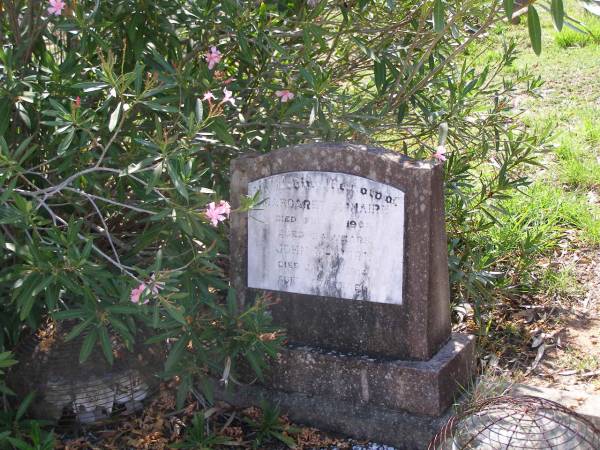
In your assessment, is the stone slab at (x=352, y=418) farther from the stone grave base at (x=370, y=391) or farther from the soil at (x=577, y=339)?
the soil at (x=577, y=339)

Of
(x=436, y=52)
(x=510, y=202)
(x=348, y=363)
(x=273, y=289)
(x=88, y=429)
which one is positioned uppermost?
(x=436, y=52)

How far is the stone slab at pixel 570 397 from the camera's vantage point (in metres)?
3.65

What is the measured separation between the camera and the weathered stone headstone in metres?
3.54

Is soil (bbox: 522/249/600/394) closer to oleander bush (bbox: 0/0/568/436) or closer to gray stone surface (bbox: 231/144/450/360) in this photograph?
oleander bush (bbox: 0/0/568/436)

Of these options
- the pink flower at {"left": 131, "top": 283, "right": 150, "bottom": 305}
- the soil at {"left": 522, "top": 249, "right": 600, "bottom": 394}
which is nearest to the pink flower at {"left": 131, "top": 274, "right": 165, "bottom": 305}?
the pink flower at {"left": 131, "top": 283, "right": 150, "bottom": 305}

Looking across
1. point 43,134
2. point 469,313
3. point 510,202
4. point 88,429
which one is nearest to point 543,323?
point 469,313

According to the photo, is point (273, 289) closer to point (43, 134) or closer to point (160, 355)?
point (160, 355)

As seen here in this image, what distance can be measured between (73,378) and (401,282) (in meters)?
1.41

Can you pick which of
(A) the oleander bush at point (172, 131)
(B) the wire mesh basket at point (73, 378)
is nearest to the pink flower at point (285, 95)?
(A) the oleander bush at point (172, 131)

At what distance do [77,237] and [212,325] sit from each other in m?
0.75

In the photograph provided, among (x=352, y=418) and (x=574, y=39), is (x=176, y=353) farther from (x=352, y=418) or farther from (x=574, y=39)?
(x=574, y=39)

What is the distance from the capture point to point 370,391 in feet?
12.0

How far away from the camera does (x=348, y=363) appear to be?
12.1 feet

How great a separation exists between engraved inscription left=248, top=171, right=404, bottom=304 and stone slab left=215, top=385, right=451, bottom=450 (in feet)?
1.49
